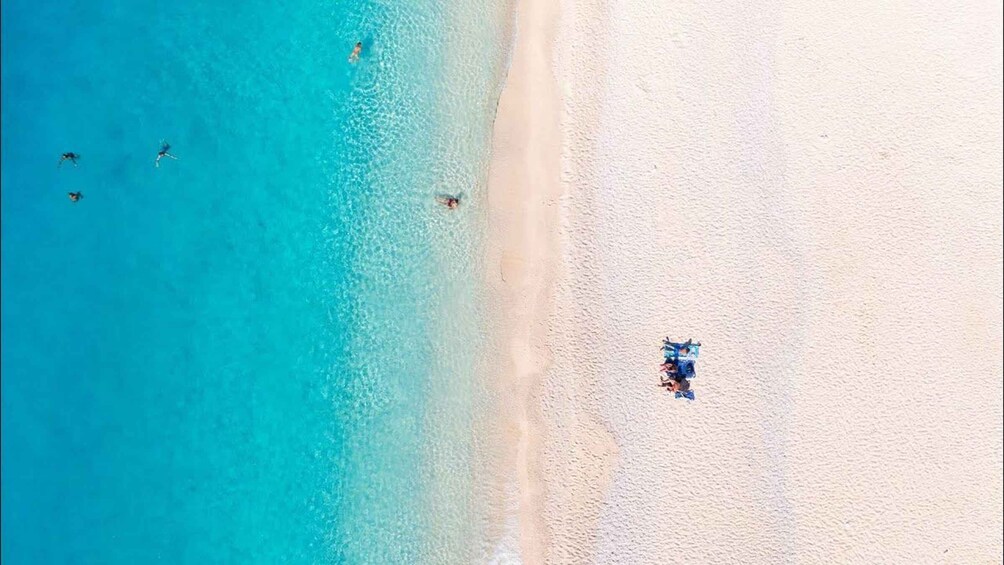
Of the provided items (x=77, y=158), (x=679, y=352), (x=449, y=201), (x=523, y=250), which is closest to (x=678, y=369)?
(x=679, y=352)

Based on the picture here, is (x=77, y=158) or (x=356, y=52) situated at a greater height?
(x=356, y=52)

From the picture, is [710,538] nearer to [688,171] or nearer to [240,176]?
[688,171]

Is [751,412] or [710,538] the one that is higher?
[751,412]

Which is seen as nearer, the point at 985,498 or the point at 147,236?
the point at 985,498

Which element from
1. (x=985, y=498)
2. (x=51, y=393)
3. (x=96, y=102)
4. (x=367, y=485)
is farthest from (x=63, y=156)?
(x=985, y=498)

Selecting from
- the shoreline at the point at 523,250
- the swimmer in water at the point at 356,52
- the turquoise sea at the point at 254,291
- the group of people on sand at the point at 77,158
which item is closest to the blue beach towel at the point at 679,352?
the shoreline at the point at 523,250

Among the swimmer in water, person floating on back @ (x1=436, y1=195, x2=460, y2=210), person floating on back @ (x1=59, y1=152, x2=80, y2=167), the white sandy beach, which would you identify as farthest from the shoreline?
person floating on back @ (x1=59, y1=152, x2=80, y2=167)

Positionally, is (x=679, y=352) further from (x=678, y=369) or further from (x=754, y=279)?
(x=754, y=279)

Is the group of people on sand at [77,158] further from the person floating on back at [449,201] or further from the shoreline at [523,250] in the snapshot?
the shoreline at [523,250]
